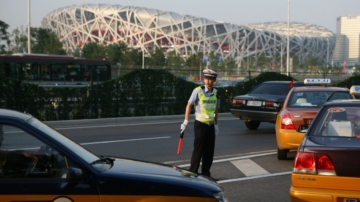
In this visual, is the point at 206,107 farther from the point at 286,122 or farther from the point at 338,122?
the point at 286,122

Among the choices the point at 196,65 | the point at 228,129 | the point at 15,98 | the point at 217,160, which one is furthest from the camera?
the point at 196,65

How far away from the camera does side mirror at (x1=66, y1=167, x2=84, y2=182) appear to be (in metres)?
4.44

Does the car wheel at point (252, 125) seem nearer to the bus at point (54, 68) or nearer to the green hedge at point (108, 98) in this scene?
the green hedge at point (108, 98)

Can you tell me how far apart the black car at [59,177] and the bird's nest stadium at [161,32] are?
89157mm

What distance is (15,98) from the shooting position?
19703 mm

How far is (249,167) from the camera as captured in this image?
1063 centimetres

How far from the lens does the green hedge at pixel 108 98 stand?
19859 millimetres

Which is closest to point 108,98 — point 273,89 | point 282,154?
point 273,89

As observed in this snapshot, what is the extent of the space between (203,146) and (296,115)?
3.26 metres

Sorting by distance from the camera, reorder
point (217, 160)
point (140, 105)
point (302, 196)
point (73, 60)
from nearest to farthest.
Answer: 1. point (302, 196)
2. point (217, 160)
3. point (140, 105)
4. point (73, 60)

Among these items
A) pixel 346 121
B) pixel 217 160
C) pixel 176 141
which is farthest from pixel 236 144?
pixel 346 121

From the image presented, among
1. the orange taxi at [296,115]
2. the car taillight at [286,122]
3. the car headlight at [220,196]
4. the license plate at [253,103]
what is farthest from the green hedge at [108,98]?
the car headlight at [220,196]

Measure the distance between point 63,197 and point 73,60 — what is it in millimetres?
32628

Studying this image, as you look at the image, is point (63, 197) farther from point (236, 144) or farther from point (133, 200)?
point (236, 144)
